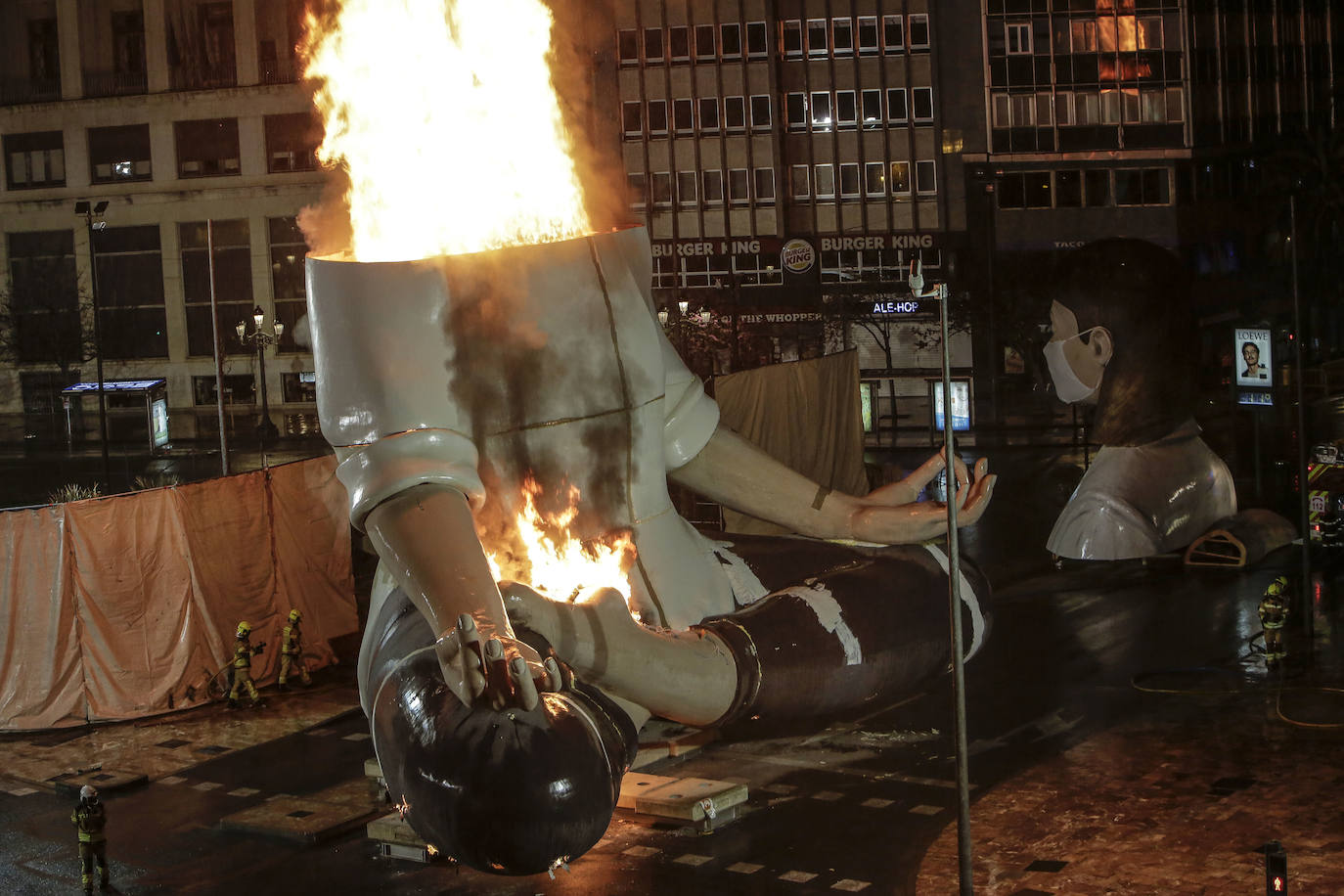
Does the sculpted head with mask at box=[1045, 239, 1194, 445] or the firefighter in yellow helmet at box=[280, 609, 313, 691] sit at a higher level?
the sculpted head with mask at box=[1045, 239, 1194, 445]

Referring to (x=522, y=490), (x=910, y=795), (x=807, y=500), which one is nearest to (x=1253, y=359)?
(x=910, y=795)

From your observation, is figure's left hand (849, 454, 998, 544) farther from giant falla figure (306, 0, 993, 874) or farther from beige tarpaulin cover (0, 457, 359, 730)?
beige tarpaulin cover (0, 457, 359, 730)

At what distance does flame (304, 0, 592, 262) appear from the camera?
7629mm

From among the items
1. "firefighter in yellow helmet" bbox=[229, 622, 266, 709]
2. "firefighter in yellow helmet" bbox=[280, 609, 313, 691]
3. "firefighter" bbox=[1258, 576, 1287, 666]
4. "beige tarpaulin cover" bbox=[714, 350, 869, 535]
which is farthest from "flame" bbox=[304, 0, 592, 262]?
"firefighter in yellow helmet" bbox=[280, 609, 313, 691]

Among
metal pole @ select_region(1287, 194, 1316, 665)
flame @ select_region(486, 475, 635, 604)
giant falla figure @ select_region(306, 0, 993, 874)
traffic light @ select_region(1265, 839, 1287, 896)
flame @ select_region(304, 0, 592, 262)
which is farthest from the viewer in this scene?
metal pole @ select_region(1287, 194, 1316, 665)

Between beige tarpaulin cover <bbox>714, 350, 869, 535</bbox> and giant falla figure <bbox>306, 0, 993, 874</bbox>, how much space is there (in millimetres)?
16305

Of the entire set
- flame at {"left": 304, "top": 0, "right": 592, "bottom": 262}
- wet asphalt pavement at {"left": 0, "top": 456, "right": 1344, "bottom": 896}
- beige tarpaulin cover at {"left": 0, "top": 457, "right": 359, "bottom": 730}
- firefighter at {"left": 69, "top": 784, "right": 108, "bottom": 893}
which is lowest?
wet asphalt pavement at {"left": 0, "top": 456, "right": 1344, "bottom": 896}

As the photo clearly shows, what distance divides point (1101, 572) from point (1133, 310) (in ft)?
18.8

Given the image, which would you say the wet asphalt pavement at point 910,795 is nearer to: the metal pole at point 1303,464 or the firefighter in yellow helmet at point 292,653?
the metal pole at point 1303,464

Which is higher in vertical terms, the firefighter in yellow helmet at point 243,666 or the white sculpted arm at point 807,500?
the white sculpted arm at point 807,500

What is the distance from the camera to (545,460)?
7312 mm

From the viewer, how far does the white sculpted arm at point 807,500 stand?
839 centimetres

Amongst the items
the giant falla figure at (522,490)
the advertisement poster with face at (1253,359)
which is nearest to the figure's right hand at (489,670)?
the giant falla figure at (522,490)

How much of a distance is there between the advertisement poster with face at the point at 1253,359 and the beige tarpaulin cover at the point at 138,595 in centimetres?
2053
